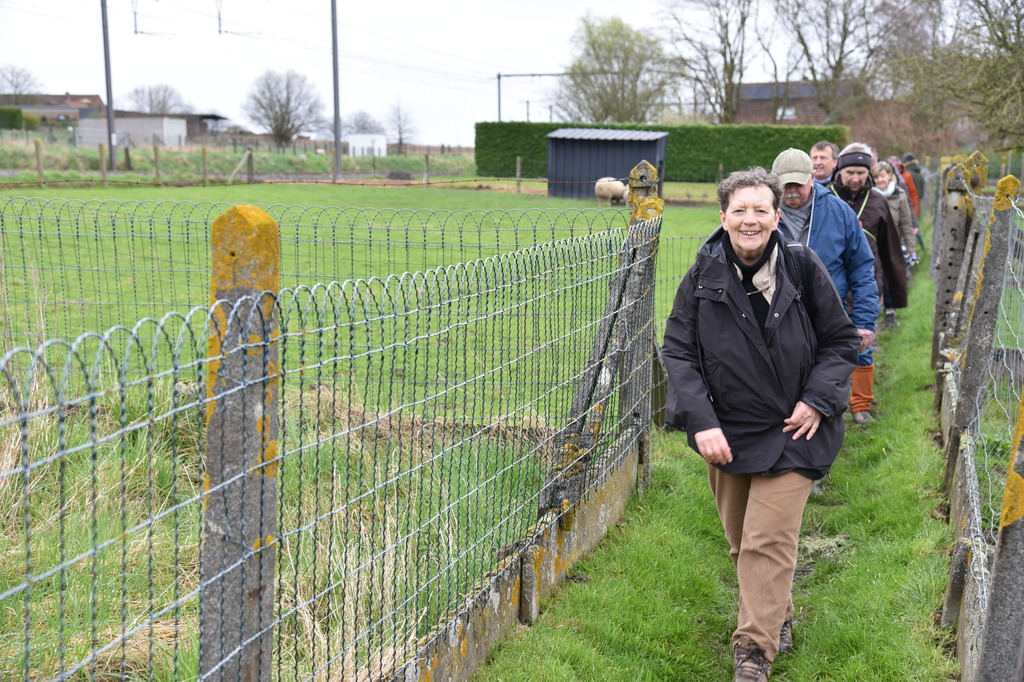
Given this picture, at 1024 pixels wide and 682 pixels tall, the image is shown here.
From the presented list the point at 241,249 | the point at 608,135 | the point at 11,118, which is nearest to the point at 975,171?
the point at 241,249

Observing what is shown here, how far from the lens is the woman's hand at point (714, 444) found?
343 cm

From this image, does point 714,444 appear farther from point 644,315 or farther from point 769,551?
point 644,315

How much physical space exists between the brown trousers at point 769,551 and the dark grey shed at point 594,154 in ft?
91.8

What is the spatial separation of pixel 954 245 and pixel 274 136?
66166 millimetres

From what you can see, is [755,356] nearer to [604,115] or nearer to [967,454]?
[967,454]

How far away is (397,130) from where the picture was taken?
8212cm

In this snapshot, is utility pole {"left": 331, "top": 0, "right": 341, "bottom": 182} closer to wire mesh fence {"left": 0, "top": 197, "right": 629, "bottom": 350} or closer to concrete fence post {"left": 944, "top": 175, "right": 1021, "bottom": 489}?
wire mesh fence {"left": 0, "top": 197, "right": 629, "bottom": 350}

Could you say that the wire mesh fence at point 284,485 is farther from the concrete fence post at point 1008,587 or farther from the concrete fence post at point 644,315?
the concrete fence post at point 1008,587

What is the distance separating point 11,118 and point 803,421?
2457 inches

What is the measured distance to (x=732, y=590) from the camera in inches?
180

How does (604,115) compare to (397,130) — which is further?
(397,130)

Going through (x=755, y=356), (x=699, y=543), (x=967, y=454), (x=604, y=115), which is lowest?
(x=699, y=543)

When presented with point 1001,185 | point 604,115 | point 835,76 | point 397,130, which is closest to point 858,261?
point 1001,185

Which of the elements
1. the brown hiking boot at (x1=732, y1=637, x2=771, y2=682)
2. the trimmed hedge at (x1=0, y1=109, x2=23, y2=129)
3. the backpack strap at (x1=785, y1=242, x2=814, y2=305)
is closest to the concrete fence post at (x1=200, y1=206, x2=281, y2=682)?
the brown hiking boot at (x1=732, y1=637, x2=771, y2=682)
